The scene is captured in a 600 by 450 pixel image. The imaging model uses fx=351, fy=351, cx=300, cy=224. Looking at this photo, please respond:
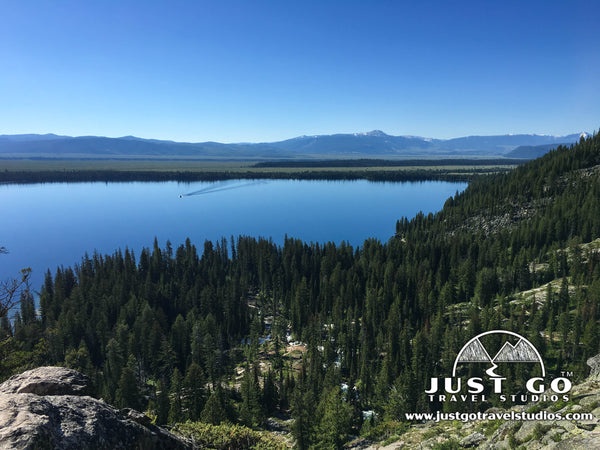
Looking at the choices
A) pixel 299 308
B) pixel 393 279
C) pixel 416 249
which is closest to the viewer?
pixel 299 308

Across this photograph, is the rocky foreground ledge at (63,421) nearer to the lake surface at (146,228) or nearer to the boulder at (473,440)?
the boulder at (473,440)

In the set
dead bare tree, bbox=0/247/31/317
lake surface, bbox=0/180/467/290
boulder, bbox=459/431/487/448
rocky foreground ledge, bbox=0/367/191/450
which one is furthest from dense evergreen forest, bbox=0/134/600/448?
lake surface, bbox=0/180/467/290

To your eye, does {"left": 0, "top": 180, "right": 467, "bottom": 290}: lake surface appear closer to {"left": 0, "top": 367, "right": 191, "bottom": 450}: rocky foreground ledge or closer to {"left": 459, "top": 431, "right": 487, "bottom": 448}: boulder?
{"left": 0, "top": 367, "right": 191, "bottom": 450}: rocky foreground ledge

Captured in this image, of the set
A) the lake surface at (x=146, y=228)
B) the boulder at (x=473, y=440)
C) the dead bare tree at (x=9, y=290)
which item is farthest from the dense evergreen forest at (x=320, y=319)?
the lake surface at (x=146, y=228)

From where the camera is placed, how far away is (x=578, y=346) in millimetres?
45062

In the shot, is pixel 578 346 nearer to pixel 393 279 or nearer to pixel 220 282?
pixel 393 279

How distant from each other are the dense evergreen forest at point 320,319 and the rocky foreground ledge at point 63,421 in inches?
327

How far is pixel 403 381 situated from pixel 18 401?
43.2 m

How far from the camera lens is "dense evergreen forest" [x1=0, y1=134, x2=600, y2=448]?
139ft

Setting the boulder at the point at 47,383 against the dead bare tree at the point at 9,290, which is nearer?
the boulder at the point at 47,383

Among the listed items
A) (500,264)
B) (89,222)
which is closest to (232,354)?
(500,264)

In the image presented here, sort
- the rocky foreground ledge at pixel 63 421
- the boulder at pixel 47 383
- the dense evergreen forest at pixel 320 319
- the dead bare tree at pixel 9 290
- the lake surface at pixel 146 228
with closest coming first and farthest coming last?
the rocky foreground ledge at pixel 63 421
the boulder at pixel 47 383
the dead bare tree at pixel 9 290
the dense evergreen forest at pixel 320 319
the lake surface at pixel 146 228

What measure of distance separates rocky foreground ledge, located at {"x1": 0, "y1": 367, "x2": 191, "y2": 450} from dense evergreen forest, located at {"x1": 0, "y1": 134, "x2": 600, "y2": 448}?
8298mm

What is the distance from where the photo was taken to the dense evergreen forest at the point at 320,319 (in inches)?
1662
